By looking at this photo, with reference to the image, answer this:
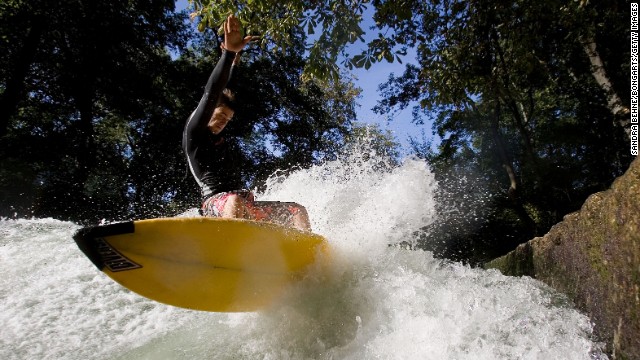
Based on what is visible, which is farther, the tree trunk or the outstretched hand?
the tree trunk

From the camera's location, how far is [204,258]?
289cm

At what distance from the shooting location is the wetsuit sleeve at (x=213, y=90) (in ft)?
10.0

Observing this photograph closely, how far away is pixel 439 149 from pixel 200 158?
55.8 ft

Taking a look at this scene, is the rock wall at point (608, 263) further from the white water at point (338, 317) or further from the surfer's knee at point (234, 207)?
the surfer's knee at point (234, 207)

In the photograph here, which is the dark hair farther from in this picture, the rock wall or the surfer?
the rock wall

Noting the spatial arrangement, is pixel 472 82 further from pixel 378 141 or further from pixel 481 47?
pixel 378 141

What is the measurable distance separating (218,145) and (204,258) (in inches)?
38.4

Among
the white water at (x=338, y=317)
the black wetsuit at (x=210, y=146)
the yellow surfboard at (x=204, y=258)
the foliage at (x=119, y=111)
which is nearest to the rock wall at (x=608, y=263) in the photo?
the white water at (x=338, y=317)

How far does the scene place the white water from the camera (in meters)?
2.34

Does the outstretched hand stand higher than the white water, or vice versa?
the outstretched hand

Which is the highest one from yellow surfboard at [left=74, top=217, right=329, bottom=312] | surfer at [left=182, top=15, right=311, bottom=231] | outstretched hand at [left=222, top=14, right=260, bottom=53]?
outstretched hand at [left=222, top=14, right=260, bottom=53]

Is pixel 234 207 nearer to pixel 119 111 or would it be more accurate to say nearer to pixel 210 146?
pixel 210 146

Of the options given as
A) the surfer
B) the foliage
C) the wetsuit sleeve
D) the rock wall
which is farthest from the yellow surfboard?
the foliage

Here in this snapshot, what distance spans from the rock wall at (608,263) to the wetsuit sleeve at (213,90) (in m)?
2.80
